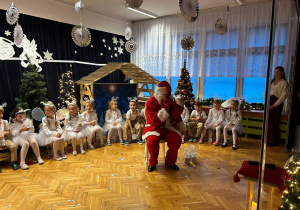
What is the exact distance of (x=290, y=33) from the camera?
524 centimetres

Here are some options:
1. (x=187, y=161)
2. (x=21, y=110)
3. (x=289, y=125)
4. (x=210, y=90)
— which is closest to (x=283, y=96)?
(x=289, y=125)

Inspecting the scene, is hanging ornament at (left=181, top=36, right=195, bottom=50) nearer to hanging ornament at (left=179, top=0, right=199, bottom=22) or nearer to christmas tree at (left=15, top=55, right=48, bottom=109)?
hanging ornament at (left=179, top=0, right=199, bottom=22)

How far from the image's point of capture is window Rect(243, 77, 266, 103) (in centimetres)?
610

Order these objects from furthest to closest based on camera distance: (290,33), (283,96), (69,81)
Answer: (69,81)
(290,33)
(283,96)

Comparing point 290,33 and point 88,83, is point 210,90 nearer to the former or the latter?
point 290,33

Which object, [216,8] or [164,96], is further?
[216,8]

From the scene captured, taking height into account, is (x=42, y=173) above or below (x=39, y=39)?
below

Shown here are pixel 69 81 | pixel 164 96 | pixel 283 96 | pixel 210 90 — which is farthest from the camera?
pixel 210 90

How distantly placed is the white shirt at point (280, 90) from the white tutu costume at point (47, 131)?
4697 millimetres

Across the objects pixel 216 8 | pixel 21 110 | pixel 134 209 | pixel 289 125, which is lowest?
pixel 134 209

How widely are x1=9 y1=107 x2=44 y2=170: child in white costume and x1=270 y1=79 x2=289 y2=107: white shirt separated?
506 cm

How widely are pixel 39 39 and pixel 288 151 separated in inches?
246

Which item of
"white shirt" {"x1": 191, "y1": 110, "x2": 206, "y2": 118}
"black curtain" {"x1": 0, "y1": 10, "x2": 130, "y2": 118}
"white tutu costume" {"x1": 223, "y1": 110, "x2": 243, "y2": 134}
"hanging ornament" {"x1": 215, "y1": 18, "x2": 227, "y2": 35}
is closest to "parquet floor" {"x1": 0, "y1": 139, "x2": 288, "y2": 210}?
"white tutu costume" {"x1": 223, "y1": 110, "x2": 243, "y2": 134}

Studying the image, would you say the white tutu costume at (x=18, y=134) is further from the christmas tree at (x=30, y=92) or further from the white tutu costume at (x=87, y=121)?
the white tutu costume at (x=87, y=121)
